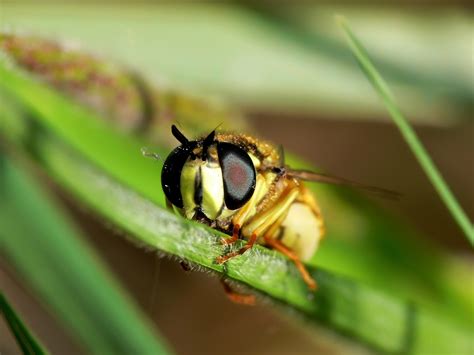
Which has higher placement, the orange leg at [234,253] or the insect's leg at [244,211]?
the insect's leg at [244,211]

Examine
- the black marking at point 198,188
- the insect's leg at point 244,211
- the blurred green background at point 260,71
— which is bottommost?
the black marking at point 198,188

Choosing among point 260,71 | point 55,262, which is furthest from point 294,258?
point 260,71

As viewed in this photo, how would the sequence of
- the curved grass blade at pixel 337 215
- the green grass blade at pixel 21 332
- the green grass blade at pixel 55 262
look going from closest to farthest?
the green grass blade at pixel 21 332 → the green grass blade at pixel 55 262 → the curved grass blade at pixel 337 215

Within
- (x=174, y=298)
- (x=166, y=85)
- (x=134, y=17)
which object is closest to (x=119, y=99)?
(x=166, y=85)

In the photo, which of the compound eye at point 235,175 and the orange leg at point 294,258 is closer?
the compound eye at point 235,175

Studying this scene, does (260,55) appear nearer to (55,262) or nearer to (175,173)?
(55,262)

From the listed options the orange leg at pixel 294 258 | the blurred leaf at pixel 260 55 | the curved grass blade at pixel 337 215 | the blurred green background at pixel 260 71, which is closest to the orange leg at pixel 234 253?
the orange leg at pixel 294 258

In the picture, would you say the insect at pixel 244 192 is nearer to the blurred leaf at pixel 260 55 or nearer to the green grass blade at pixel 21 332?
the green grass blade at pixel 21 332

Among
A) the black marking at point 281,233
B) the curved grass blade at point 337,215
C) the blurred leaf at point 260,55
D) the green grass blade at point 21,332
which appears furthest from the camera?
the blurred leaf at point 260,55
